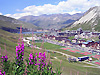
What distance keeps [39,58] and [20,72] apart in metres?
1.84

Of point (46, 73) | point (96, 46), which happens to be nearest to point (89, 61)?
point (96, 46)

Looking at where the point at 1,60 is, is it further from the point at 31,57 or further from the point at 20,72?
the point at 31,57

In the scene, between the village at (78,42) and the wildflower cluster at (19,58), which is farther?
the village at (78,42)

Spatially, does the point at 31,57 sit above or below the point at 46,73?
above

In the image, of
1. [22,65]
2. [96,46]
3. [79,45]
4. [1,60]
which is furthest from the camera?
[79,45]

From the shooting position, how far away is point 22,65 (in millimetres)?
8820

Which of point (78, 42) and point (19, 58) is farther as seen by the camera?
point (78, 42)

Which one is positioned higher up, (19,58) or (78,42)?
(19,58)

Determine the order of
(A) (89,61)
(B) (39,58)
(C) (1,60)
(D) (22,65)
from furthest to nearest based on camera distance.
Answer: (A) (89,61) < (C) (1,60) < (D) (22,65) < (B) (39,58)

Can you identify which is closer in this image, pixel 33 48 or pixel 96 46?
pixel 33 48

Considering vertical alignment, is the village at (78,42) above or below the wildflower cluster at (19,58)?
below

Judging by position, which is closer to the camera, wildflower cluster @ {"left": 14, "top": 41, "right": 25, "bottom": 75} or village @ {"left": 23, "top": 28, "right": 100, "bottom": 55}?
wildflower cluster @ {"left": 14, "top": 41, "right": 25, "bottom": 75}

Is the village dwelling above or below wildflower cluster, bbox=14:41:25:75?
below

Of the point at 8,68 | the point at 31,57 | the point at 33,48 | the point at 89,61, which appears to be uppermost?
the point at 33,48
